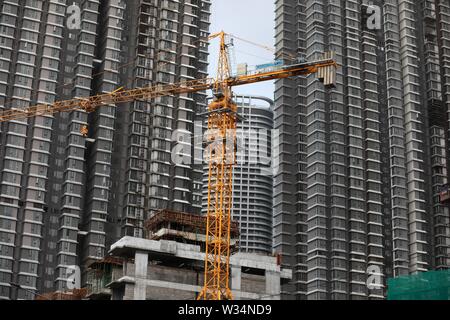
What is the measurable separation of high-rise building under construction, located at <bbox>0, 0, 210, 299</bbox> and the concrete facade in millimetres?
33444

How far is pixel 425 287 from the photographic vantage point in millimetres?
76562

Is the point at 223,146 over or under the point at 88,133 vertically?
under

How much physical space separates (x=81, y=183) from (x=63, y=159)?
877 cm

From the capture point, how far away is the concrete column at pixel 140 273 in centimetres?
11544

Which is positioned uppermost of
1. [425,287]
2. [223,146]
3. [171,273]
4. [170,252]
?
[223,146]

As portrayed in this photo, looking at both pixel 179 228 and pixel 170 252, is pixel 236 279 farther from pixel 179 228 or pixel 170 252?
pixel 179 228

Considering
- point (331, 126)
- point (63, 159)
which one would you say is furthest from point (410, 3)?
point (63, 159)

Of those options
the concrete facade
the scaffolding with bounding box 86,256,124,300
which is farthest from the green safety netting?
the scaffolding with bounding box 86,256,124,300

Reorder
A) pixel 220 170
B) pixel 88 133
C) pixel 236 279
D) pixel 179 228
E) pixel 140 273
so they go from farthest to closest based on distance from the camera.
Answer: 1. pixel 88 133
2. pixel 179 228
3. pixel 236 279
4. pixel 140 273
5. pixel 220 170

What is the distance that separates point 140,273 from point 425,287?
52048 millimetres

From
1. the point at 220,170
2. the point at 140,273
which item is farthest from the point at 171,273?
the point at 220,170

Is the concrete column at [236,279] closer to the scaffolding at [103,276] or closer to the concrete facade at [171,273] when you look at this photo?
the concrete facade at [171,273]

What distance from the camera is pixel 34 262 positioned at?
486 ft
